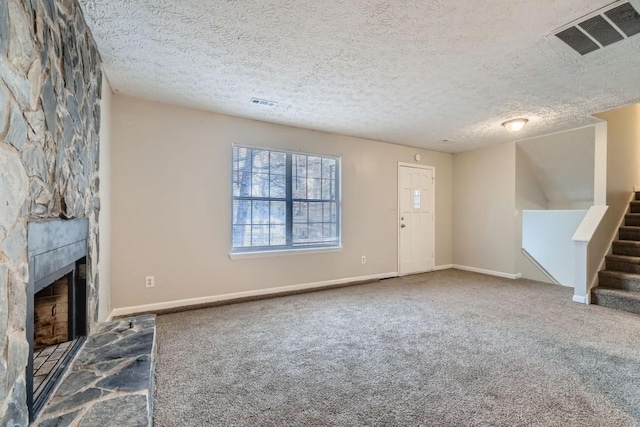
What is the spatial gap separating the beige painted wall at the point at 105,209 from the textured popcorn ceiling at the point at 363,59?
0.29m

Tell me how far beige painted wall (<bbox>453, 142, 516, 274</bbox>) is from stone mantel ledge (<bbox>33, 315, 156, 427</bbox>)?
17.7 feet

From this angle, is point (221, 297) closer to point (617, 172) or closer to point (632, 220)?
point (617, 172)

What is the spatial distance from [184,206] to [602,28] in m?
4.02

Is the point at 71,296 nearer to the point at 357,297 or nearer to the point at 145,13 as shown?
the point at 145,13

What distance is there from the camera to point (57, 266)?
58.9 inches

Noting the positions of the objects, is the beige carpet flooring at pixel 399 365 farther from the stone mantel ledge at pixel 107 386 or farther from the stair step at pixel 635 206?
the stair step at pixel 635 206

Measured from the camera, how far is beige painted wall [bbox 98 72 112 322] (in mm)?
2566

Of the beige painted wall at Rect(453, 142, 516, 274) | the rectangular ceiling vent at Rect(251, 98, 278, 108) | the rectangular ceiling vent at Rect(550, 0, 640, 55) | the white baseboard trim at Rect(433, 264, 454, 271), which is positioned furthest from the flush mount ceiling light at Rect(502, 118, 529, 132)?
the rectangular ceiling vent at Rect(251, 98, 278, 108)

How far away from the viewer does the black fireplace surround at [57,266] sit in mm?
1189

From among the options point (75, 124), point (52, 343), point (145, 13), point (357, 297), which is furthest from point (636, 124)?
point (52, 343)

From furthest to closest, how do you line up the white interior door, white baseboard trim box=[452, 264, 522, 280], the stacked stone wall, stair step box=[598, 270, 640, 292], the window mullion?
the white interior door < white baseboard trim box=[452, 264, 522, 280] < the window mullion < stair step box=[598, 270, 640, 292] < the stacked stone wall

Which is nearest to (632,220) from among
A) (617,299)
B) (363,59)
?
(617,299)

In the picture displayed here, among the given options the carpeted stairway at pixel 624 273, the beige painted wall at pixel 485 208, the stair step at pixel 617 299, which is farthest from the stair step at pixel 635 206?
the stair step at pixel 617 299

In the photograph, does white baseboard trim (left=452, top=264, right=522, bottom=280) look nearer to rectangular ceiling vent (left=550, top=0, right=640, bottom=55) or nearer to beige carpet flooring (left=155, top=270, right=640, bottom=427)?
beige carpet flooring (left=155, top=270, right=640, bottom=427)
